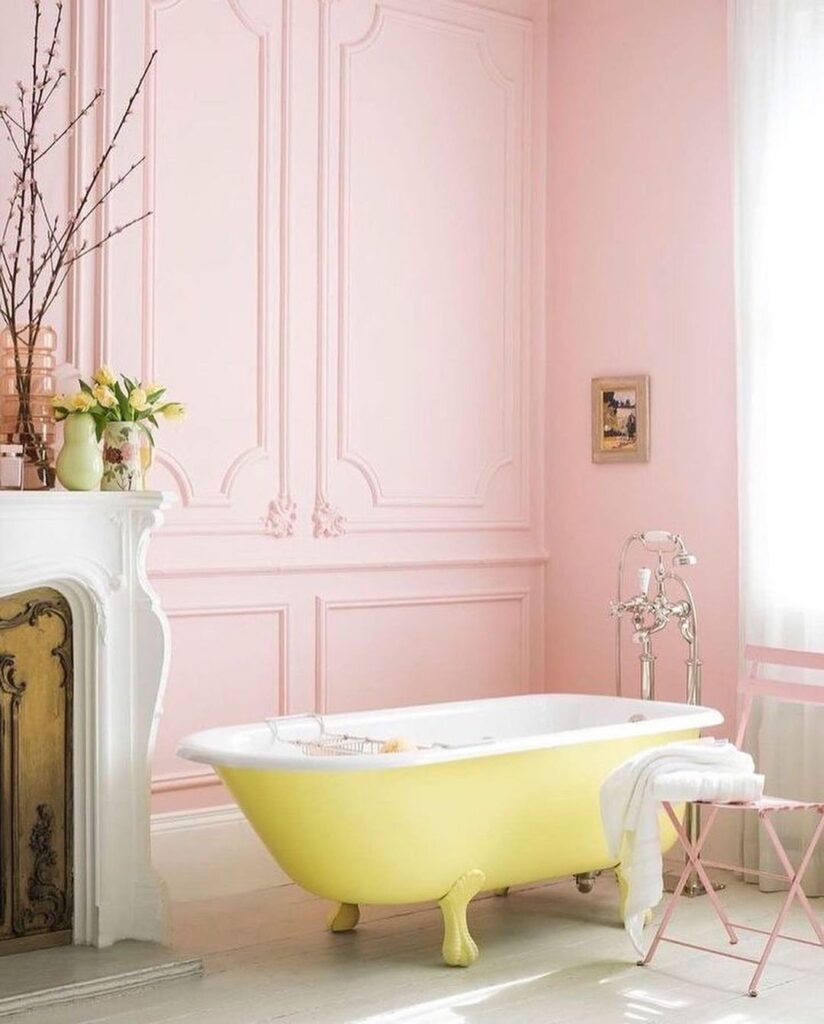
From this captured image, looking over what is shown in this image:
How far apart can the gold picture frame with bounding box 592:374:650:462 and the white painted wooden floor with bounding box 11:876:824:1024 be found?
172 centimetres

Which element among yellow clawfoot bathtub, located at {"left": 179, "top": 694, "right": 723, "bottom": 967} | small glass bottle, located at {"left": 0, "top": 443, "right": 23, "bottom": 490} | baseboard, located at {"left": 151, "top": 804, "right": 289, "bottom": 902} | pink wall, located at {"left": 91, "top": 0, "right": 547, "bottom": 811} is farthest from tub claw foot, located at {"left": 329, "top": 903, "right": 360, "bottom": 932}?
small glass bottle, located at {"left": 0, "top": 443, "right": 23, "bottom": 490}

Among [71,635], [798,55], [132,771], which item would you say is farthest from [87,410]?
[798,55]

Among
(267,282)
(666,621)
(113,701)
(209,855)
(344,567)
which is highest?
(267,282)

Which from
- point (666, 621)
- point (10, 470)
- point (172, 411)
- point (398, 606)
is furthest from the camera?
point (398, 606)

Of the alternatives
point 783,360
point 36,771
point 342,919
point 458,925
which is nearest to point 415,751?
Result: point 458,925

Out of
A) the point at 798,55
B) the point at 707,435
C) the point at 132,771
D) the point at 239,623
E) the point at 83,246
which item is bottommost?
the point at 132,771

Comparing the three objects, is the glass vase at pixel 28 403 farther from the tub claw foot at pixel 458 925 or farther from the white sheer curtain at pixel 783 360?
the white sheer curtain at pixel 783 360

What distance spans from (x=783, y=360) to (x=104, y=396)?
7.49ft

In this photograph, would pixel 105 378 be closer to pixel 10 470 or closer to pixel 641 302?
pixel 10 470

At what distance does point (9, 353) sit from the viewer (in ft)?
14.6

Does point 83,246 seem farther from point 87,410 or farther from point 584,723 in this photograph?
point 584,723

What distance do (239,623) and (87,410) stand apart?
1130 mm

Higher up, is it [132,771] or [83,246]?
[83,246]

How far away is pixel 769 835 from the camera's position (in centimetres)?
461
